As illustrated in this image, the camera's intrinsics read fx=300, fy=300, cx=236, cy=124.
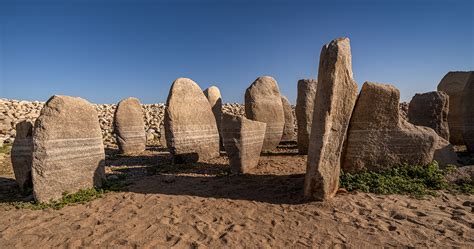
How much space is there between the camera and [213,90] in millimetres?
14141

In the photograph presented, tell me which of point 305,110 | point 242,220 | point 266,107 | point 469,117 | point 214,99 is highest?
point 214,99

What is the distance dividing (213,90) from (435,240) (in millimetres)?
11491

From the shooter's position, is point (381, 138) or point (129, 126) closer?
point (381, 138)

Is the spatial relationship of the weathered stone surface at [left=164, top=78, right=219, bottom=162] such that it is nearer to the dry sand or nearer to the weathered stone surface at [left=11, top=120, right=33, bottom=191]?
the dry sand

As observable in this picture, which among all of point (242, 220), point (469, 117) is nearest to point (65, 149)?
point (242, 220)

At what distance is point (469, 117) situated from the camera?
920 centimetres

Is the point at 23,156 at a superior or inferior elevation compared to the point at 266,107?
inferior

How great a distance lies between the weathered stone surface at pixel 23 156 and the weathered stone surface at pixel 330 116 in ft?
18.8

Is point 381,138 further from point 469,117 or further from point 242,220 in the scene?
point 469,117

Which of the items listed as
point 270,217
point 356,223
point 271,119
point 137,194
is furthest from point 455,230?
point 271,119

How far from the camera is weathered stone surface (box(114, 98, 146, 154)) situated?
36.6 ft

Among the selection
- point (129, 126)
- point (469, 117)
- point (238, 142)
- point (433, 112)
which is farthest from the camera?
point (129, 126)

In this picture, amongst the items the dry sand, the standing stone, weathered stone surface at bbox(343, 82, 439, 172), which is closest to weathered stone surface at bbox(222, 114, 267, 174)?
the dry sand

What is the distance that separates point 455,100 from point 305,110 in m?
6.44
